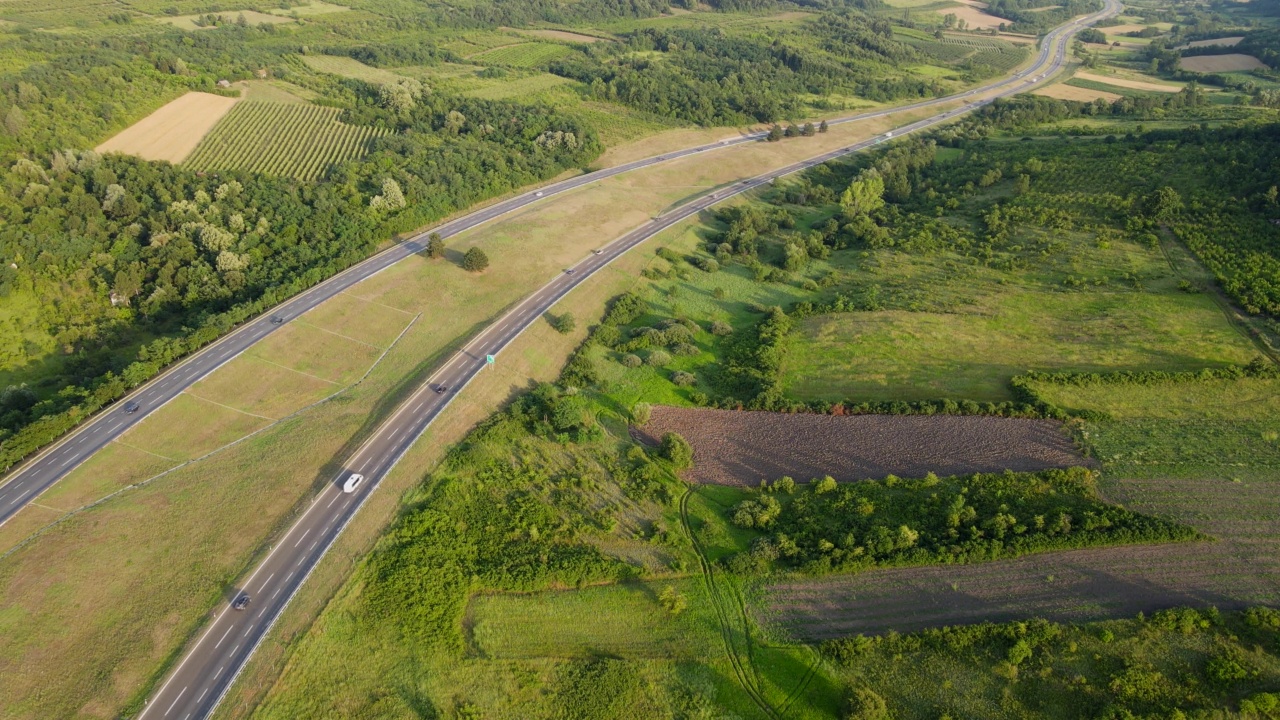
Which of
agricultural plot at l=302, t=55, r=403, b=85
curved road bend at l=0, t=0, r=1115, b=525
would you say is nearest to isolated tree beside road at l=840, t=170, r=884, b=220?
curved road bend at l=0, t=0, r=1115, b=525

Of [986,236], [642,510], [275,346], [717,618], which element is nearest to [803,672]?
[717,618]

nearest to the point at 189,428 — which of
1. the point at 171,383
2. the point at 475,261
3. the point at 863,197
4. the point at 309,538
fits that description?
the point at 171,383

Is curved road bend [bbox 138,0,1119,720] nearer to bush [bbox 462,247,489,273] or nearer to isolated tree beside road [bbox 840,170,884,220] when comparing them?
bush [bbox 462,247,489,273]

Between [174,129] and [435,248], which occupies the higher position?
[174,129]

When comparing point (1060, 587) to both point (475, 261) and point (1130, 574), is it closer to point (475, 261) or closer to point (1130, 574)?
point (1130, 574)

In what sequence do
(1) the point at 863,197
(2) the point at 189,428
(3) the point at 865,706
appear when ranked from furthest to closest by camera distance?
(1) the point at 863,197 < (2) the point at 189,428 < (3) the point at 865,706

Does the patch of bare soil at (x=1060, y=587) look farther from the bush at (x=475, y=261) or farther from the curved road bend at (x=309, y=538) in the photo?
the bush at (x=475, y=261)

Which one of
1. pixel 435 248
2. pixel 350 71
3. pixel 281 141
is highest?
pixel 350 71

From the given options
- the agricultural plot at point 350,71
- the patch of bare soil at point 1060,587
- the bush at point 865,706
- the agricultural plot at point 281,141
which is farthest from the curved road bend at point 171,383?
the agricultural plot at point 350,71
